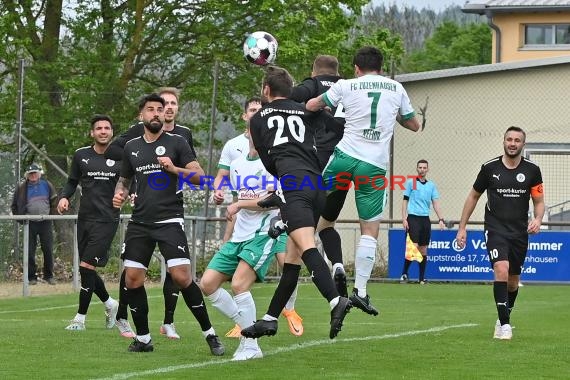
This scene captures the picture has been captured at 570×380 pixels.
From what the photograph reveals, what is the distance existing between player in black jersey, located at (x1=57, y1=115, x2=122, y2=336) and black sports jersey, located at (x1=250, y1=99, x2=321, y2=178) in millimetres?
3699

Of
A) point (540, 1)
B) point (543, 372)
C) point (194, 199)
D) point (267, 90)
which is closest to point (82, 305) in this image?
point (267, 90)

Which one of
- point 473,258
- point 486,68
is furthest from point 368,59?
point 486,68

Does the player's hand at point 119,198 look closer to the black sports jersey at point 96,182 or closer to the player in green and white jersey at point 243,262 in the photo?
the player in green and white jersey at point 243,262

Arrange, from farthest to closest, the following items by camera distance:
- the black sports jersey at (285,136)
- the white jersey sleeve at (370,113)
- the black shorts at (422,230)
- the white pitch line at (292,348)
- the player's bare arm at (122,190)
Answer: the black shorts at (422,230), the white jersey sleeve at (370,113), the player's bare arm at (122,190), the black sports jersey at (285,136), the white pitch line at (292,348)

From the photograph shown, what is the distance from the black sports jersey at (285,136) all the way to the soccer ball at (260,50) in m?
3.84

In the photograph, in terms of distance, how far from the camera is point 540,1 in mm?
45094

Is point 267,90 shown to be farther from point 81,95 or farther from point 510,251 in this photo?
point 81,95

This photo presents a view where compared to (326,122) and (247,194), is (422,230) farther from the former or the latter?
(326,122)

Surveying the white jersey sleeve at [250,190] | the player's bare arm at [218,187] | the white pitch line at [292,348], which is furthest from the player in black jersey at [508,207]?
the player's bare arm at [218,187]

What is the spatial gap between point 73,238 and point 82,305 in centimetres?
733

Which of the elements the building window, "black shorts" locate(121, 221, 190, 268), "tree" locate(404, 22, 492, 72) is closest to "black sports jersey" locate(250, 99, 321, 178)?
"black shorts" locate(121, 221, 190, 268)

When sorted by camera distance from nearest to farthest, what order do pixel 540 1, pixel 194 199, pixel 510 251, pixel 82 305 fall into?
pixel 510 251 < pixel 82 305 < pixel 194 199 < pixel 540 1

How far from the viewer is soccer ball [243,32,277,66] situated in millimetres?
13750

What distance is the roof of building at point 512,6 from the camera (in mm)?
43406
